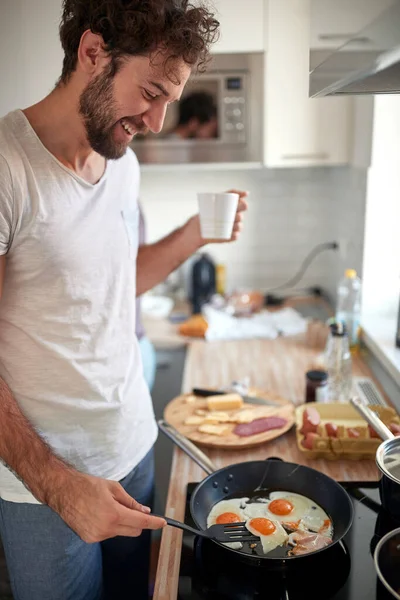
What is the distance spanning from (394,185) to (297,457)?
42.1 inches

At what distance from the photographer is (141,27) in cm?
102

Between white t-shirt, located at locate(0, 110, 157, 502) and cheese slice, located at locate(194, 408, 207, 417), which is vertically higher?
white t-shirt, located at locate(0, 110, 157, 502)

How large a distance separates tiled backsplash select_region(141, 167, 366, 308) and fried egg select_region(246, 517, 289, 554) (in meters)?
1.73

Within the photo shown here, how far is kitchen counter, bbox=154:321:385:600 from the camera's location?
3.57 feet

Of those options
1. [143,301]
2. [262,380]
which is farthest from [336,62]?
[143,301]

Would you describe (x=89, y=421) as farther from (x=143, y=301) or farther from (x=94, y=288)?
(x=143, y=301)

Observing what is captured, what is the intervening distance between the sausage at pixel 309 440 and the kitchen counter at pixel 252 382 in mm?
37

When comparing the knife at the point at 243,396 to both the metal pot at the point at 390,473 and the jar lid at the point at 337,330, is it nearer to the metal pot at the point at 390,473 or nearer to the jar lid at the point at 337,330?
the jar lid at the point at 337,330

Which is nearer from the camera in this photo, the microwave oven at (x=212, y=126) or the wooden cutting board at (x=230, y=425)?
the wooden cutting board at (x=230, y=425)

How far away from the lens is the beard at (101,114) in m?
1.07

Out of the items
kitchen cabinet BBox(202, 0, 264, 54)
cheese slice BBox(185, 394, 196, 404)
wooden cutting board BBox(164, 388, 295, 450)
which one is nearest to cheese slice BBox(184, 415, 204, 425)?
wooden cutting board BBox(164, 388, 295, 450)

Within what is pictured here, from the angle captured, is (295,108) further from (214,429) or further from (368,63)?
(368,63)

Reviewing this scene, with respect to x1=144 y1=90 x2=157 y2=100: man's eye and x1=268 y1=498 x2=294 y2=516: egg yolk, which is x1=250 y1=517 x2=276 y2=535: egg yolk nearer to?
x1=268 y1=498 x2=294 y2=516: egg yolk

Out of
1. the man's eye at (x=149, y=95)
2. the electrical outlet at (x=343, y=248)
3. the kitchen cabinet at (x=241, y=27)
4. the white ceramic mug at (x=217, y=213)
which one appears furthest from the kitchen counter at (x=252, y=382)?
the kitchen cabinet at (x=241, y=27)
